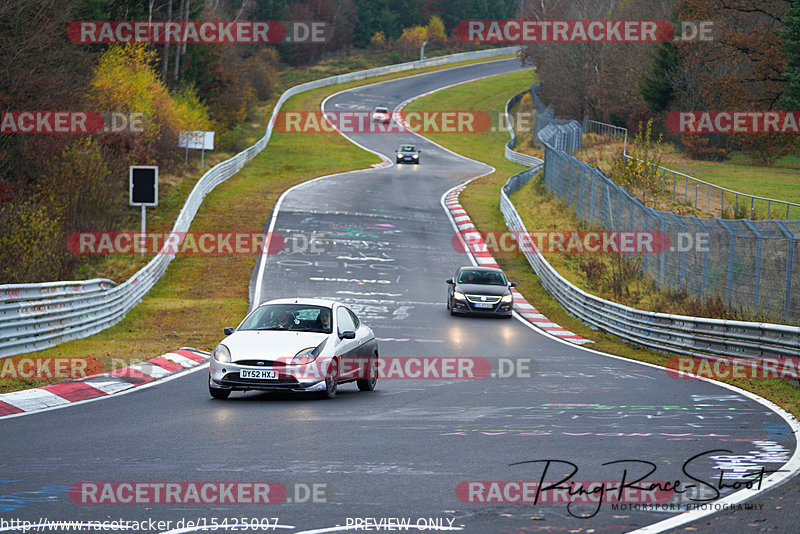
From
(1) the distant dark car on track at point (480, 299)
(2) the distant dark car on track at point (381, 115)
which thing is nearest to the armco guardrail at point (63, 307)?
(1) the distant dark car on track at point (480, 299)

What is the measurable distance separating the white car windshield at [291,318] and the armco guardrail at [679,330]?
7152 mm

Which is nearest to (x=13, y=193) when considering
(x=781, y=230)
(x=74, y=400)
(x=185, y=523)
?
(x=74, y=400)

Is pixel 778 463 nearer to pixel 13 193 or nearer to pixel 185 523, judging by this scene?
pixel 185 523

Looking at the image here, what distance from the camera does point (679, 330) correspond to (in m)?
21.6

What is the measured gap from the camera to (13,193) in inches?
1385

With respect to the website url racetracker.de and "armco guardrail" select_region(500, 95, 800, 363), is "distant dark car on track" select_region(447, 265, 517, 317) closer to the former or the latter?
"armco guardrail" select_region(500, 95, 800, 363)

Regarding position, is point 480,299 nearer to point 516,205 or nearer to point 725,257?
point 725,257

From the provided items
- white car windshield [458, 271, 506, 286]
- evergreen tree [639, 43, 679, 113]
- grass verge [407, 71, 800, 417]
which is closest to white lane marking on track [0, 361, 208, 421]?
grass verge [407, 71, 800, 417]

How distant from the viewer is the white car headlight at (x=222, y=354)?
1360cm

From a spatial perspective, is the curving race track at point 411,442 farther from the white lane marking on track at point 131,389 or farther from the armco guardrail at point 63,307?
the armco guardrail at point 63,307

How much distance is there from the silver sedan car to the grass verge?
585 centimetres

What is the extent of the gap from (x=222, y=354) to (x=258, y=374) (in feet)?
2.05

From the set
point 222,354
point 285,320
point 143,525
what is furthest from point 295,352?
point 143,525

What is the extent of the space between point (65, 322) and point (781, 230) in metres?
13.9
